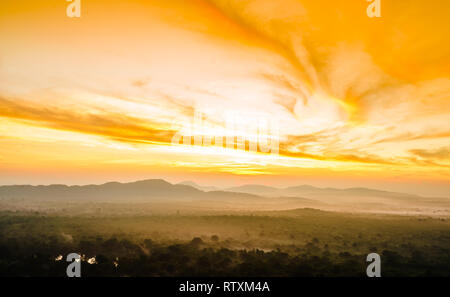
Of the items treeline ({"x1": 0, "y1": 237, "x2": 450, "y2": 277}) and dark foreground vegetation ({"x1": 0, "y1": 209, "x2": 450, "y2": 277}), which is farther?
dark foreground vegetation ({"x1": 0, "y1": 209, "x2": 450, "y2": 277})

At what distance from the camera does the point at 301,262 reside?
32.8 feet

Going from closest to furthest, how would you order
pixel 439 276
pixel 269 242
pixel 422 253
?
1. pixel 439 276
2. pixel 422 253
3. pixel 269 242

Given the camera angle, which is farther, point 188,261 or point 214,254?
point 214,254

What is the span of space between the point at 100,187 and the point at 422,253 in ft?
325

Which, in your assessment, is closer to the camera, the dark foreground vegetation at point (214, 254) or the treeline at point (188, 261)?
the treeline at point (188, 261)

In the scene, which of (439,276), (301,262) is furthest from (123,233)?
(439,276)

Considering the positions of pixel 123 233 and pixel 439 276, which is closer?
pixel 439 276

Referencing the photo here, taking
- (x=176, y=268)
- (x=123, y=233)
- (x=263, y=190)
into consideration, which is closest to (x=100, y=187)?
(x=263, y=190)

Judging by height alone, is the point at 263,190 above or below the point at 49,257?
below

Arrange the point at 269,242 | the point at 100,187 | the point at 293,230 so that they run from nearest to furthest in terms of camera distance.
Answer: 1. the point at 269,242
2. the point at 293,230
3. the point at 100,187
